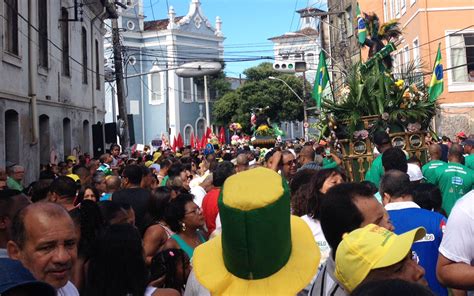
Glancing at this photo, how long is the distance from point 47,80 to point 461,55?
15.4 metres

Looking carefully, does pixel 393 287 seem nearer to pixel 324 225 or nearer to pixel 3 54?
pixel 324 225

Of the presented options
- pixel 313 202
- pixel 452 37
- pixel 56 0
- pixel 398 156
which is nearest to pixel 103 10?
pixel 56 0

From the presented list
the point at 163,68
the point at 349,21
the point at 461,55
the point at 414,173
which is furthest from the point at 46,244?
the point at 163,68

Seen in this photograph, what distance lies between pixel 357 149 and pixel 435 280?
17.9 ft

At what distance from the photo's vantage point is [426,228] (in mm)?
4559

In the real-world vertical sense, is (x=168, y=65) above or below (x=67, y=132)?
above

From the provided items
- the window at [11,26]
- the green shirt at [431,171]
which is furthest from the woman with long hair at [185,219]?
the window at [11,26]

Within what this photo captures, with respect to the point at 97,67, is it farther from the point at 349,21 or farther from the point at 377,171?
the point at 377,171

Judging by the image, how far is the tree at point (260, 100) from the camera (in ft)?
177

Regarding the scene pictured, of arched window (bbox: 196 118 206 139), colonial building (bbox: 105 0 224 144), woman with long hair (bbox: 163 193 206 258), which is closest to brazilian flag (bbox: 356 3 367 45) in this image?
woman with long hair (bbox: 163 193 206 258)

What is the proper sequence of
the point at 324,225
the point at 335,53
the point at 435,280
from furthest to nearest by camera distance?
the point at 335,53, the point at 435,280, the point at 324,225

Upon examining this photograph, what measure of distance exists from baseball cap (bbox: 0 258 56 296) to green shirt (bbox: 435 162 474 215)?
6144mm

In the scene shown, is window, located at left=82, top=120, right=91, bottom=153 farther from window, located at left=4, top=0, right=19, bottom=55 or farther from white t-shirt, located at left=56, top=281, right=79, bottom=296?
white t-shirt, located at left=56, top=281, right=79, bottom=296

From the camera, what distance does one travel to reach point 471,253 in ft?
12.2
